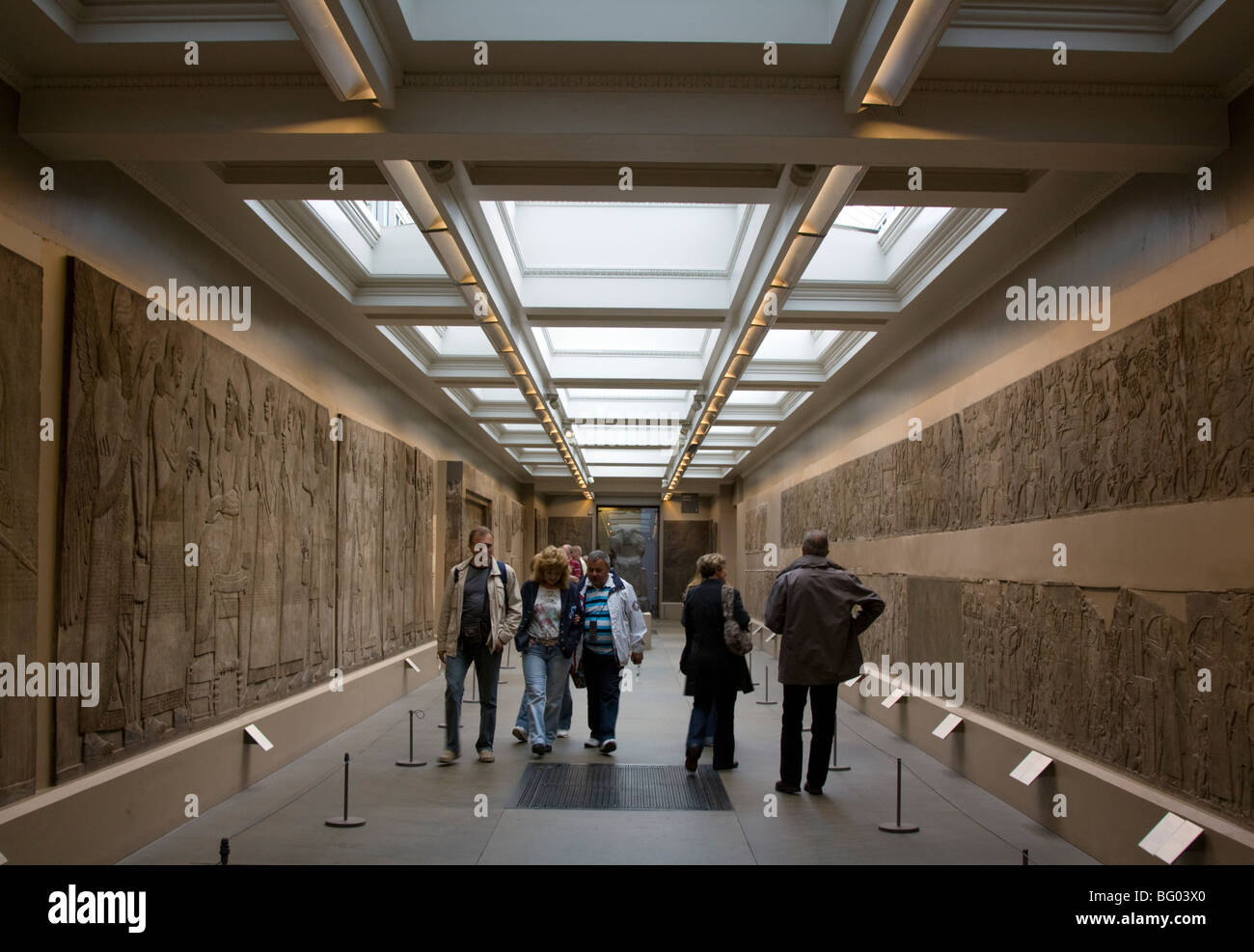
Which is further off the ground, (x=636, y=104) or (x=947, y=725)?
(x=636, y=104)

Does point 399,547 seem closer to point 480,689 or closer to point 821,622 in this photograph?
point 480,689

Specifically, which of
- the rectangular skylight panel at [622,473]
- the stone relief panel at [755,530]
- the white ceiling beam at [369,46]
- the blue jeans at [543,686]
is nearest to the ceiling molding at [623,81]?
the white ceiling beam at [369,46]

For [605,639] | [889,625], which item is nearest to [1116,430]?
[605,639]

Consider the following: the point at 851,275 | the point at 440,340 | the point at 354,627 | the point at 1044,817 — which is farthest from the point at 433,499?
the point at 1044,817

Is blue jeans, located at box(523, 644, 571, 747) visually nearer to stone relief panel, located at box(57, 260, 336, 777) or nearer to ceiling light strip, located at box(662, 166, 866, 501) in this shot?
stone relief panel, located at box(57, 260, 336, 777)

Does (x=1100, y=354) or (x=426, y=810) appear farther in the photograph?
(x=426, y=810)

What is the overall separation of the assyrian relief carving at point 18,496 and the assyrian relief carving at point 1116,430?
6505mm

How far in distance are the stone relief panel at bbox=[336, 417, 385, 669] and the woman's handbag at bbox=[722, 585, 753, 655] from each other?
5083mm

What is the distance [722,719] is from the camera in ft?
30.1

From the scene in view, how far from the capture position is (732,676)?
891 centimetres

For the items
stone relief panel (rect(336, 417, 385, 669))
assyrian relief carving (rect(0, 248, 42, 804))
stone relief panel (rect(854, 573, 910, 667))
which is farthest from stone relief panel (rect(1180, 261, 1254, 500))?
stone relief panel (rect(336, 417, 385, 669))

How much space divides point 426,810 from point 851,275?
265 inches

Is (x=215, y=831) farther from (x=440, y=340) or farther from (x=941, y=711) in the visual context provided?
(x=440, y=340)

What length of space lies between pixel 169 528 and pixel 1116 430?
663cm
